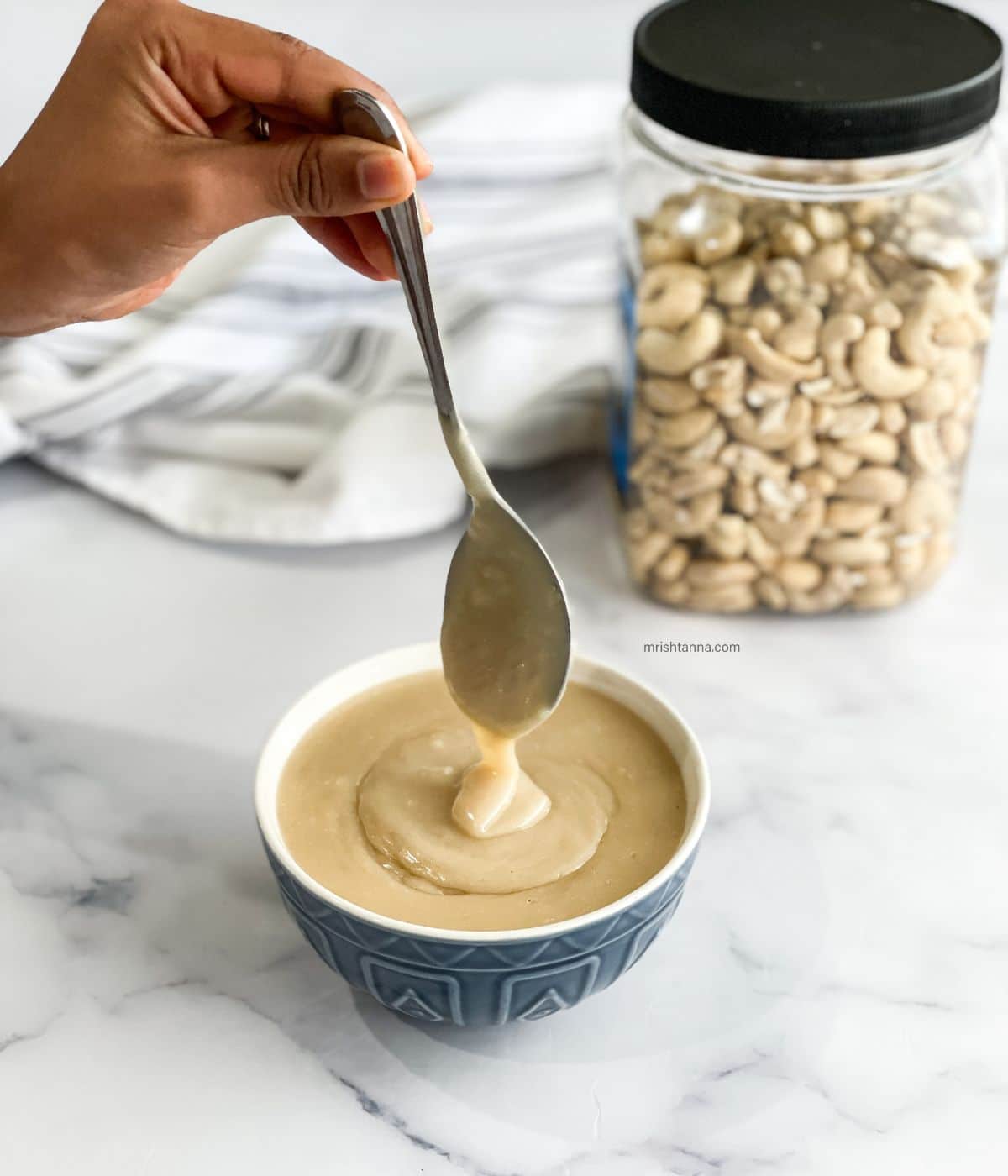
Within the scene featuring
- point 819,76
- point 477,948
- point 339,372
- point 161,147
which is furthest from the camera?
point 339,372

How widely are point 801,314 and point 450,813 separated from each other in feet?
1.18

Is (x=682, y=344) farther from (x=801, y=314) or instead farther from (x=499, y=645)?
(x=499, y=645)

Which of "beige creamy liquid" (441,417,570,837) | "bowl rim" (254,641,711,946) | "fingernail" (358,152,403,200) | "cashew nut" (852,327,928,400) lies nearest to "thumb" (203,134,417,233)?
"fingernail" (358,152,403,200)

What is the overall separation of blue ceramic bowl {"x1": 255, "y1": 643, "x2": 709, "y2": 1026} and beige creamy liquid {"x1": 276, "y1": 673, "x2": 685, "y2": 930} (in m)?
0.02

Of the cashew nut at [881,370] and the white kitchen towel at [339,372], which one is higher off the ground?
the cashew nut at [881,370]

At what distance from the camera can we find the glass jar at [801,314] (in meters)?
0.83

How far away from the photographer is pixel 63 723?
2.79 feet

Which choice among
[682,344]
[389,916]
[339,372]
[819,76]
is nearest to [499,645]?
[389,916]

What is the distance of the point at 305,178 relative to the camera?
63 cm

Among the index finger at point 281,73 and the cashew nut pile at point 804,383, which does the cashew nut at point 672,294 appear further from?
the index finger at point 281,73

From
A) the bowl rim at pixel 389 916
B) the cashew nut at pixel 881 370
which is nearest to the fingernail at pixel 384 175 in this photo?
the bowl rim at pixel 389 916

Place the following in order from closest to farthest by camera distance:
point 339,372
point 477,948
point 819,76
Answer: point 477,948 < point 819,76 < point 339,372

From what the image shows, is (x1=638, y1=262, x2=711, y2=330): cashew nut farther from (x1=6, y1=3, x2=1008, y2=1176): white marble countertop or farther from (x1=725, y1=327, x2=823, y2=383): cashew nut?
(x1=6, y1=3, x2=1008, y2=1176): white marble countertop

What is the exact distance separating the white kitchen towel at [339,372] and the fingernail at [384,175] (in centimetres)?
39
